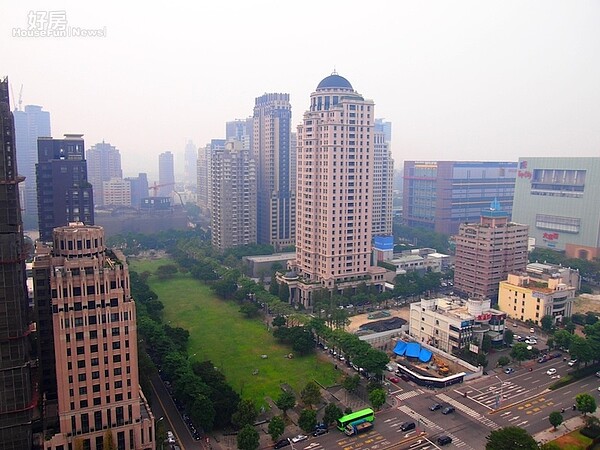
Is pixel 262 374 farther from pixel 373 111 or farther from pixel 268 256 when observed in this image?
pixel 268 256

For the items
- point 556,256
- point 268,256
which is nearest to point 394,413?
point 268,256

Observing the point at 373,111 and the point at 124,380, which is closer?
the point at 124,380

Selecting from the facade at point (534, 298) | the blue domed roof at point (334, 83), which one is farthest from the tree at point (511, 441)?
the blue domed roof at point (334, 83)

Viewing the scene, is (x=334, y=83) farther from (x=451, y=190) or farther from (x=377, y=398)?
(x=451, y=190)

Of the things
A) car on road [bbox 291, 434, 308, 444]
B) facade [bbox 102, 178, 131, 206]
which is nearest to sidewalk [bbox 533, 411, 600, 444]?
car on road [bbox 291, 434, 308, 444]

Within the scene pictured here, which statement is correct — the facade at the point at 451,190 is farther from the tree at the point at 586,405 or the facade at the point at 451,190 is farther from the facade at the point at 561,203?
the tree at the point at 586,405

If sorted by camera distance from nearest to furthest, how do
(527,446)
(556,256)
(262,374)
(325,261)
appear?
1. (527,446)
2. (262,374)
3. (325,261)
4. (556,256)
